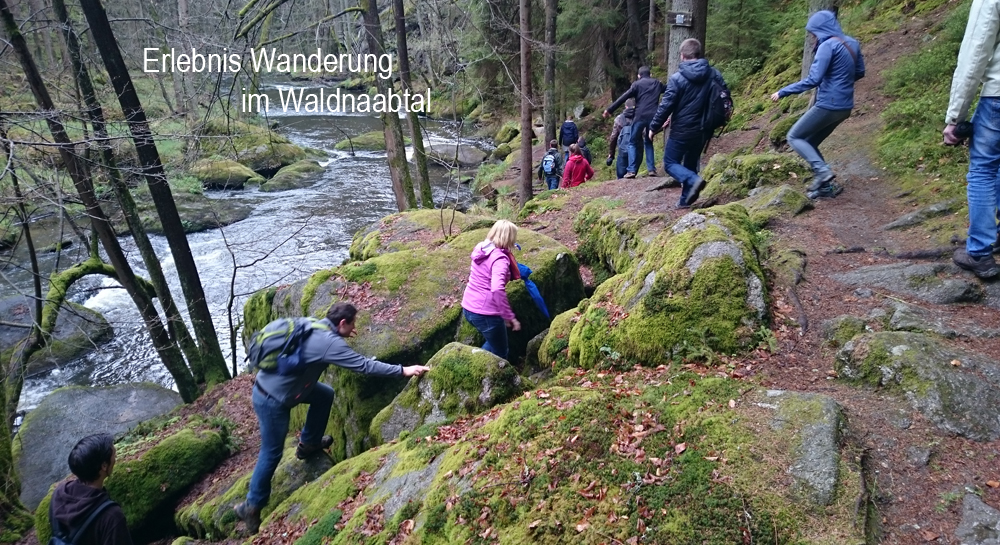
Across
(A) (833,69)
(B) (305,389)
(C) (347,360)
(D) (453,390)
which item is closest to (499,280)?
(D) (453,390)

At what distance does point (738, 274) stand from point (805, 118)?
11.8ft

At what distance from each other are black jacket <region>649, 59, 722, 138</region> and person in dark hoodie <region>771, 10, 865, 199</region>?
1.11 metres

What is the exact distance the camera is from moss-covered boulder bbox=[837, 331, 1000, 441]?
291 cm

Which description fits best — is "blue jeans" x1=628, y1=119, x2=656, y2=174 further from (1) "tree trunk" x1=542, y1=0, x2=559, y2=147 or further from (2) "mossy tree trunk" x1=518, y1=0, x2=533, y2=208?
(1) "tree trunk" x1=542, y1=0, x2=559, y2=147

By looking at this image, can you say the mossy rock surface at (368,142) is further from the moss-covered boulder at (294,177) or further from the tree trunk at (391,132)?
the tree trunk at (391,132)

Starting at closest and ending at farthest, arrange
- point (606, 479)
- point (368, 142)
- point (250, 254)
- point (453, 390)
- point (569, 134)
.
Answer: point (606, 479) < point (453, 390) < point (569, 134) < point (250, 254) < point (368, 142)

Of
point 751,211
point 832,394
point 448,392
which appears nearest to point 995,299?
point 832,394

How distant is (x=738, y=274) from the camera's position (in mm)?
4191

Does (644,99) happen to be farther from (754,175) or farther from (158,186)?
(158,186)

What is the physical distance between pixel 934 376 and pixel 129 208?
11109mm

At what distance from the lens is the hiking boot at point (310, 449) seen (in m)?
5.75

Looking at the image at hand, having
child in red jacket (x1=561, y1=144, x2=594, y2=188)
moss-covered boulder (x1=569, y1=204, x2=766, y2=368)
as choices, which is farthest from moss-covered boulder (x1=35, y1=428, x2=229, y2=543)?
child in red jacket (x1=561, y1=144, x2=594, y2=188)

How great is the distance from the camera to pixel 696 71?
22.9ft

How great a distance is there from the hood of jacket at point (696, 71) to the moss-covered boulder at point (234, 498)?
6524mm
